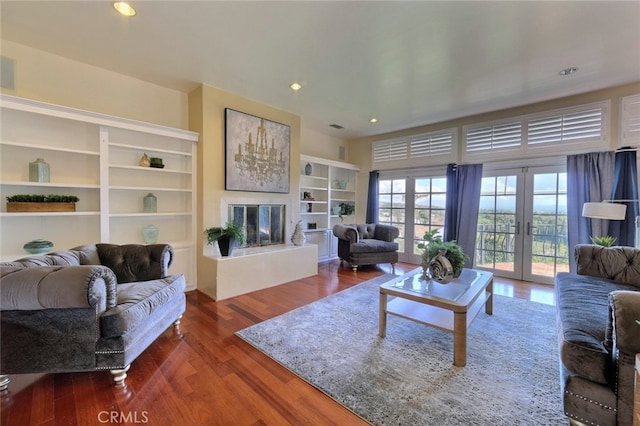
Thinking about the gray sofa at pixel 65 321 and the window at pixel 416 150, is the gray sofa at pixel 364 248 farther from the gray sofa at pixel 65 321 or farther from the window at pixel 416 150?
the gray sofa at pixel 65 321

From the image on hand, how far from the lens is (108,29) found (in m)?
2.45

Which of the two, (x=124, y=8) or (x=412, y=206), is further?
(x=412, y=206)

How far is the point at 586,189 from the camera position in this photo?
3.68 m

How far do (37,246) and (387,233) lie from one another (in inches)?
198

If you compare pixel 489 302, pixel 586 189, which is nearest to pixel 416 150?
pixel 586 189

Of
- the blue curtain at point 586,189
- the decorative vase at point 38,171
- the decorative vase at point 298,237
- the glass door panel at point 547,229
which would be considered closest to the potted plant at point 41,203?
the decorative vase at point 38,171

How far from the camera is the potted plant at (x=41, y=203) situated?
8.45ft

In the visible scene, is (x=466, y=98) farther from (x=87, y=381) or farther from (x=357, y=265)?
(x=87, y=381)

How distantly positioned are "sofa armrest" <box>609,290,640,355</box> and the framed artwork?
390 cm

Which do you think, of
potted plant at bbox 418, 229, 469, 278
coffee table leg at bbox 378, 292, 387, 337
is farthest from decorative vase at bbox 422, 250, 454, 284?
coffee table leg at bbox 378, 292, 387, 337

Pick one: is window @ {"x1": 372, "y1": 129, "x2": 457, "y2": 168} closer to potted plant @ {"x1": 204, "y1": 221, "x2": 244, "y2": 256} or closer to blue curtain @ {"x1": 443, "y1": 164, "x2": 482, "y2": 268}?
blue curtain @ {"x1": 443, "y1": 164, "x2": 482, "y2": 268}

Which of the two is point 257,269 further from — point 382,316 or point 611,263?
point 611,263

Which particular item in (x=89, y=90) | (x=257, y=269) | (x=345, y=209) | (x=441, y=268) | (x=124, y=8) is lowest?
(x=257, y=269)

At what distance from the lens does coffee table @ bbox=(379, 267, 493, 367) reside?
204 cm
